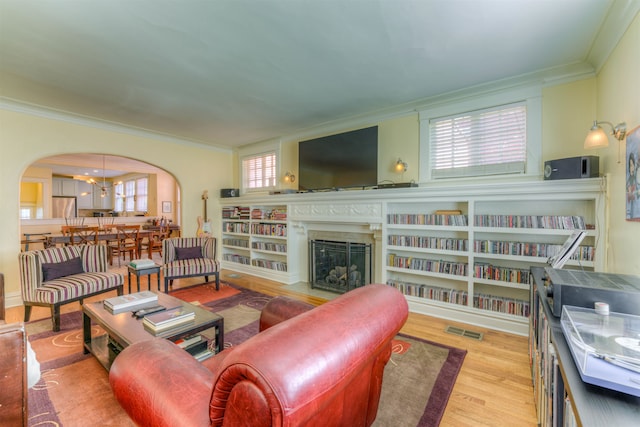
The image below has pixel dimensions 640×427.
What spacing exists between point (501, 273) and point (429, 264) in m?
0.73

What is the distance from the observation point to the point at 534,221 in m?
2.78

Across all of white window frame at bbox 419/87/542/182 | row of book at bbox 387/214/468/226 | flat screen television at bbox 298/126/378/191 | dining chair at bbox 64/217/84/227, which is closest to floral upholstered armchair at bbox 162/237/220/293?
flat screen television at bbox 298/126/378/191

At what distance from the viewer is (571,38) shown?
225 cm

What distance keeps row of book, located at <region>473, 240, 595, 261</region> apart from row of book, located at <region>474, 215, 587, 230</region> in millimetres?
180

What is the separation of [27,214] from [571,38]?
12828mm

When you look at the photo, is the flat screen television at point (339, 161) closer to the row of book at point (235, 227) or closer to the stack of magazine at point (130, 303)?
the row of book at point (235, 227)

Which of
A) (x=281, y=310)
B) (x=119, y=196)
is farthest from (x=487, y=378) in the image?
(x=119, y=196)

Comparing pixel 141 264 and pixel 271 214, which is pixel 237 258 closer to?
pixel 271 214

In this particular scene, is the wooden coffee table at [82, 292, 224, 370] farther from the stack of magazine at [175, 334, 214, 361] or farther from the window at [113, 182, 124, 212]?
the window at [113, 182, 124, 212]

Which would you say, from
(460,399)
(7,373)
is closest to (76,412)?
(7,373)

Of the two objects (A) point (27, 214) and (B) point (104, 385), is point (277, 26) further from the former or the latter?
(A) point (27, 214)

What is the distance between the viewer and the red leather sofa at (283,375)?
27.1 inches

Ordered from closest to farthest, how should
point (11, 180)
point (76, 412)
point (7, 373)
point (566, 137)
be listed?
point (7, 373), point (76, 412), point (566, 137), point (11, 180)

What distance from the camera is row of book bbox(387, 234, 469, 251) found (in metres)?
3.16
